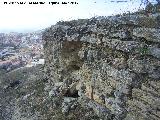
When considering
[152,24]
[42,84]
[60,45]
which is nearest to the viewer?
[152,24]

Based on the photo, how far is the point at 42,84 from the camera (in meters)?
15.2

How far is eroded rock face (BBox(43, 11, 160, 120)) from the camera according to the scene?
706cm

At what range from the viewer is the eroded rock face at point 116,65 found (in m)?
7.06

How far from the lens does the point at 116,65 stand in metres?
8.41

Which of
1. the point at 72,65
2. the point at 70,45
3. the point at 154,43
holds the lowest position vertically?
the point at 72,65

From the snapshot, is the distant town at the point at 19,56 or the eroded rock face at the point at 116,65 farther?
the distant town at the point at 19,56

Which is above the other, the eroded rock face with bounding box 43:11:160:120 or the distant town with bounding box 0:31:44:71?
the eroded rock face with bounding box 43:11:160:120

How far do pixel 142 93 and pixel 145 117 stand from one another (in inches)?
22.5

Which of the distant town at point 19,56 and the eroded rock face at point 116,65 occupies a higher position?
the eroded rock face at point 116,65

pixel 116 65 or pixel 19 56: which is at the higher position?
pixel 116 65

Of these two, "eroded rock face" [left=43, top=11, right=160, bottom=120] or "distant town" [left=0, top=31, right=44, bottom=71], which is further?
"distant town" [left=0, top=31, right=44, bottom=71]

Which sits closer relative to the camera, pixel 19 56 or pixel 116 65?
pixel 116 65

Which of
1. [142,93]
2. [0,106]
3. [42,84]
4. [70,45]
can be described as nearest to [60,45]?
[70,45]

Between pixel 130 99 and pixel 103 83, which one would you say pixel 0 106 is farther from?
pixel 130 99
